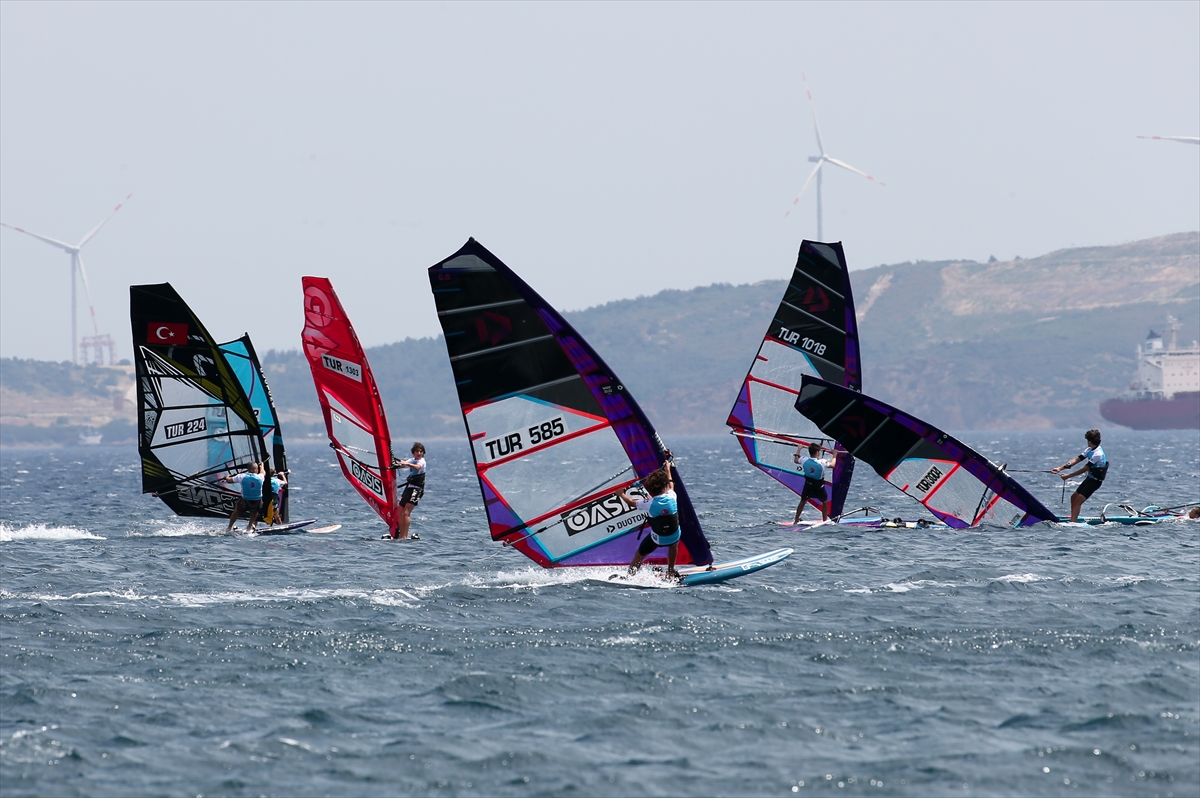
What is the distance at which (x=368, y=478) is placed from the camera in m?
24.3

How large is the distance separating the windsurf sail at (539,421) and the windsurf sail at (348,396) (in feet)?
22.1

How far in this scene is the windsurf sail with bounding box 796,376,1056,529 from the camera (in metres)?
23.4

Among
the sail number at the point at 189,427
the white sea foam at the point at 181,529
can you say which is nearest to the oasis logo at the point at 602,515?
the white sea foam at the point at 181,529

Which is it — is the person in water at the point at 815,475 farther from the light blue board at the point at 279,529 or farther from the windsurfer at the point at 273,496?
the windsurfer at the point at 273,496

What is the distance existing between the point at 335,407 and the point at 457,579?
6.89m

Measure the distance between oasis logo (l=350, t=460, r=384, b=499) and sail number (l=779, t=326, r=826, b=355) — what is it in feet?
26.9

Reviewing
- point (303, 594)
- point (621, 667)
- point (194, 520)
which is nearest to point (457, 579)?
point (303, 594)

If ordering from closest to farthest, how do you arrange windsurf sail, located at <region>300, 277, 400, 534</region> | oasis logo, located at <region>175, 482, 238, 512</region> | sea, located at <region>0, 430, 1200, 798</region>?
sea, located at <region>0, 430, 1200, 798</region> < windsurf sail, located at <region>300, 277, 400, 534</region> < oasis logo, located at <region>175, 482, 238, 512</region>

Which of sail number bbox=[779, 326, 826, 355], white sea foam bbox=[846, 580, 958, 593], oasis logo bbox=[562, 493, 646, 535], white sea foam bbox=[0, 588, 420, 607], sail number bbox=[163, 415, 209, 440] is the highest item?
sail number bbox=[779, 326, 826, 355]

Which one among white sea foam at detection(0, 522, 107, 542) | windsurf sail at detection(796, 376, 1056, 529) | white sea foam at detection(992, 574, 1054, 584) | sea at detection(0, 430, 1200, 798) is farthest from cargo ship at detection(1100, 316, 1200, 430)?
white sea foam at detection(992, 574, 1054, 584)

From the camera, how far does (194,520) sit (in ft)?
102

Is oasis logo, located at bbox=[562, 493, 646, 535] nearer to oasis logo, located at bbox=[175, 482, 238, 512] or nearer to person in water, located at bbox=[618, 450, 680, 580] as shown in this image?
person in water, located at bbox=[618, 450, 680, 580]

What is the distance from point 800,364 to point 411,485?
26.0ft

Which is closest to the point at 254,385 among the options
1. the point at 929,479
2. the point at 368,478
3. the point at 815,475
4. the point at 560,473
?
the point at 368,478
